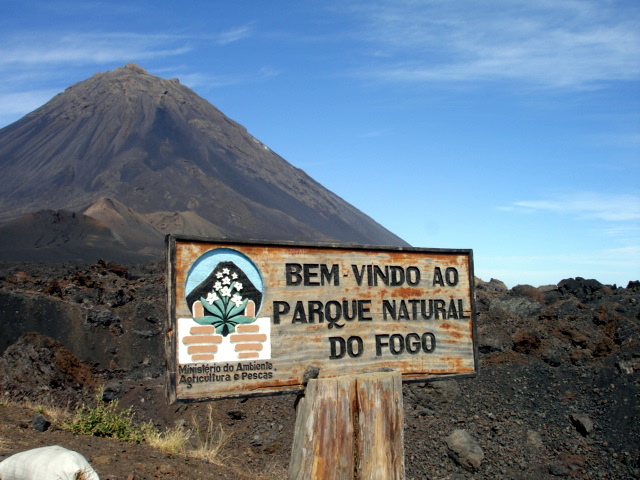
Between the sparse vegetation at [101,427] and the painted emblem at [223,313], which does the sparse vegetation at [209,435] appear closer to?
the sparse vegetation at [101,427]

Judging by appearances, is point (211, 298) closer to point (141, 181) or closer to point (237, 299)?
point (237, 299)

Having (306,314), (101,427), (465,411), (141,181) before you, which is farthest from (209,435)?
(141,181)

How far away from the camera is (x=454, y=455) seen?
9422 mm

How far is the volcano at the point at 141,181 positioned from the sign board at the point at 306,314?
6041 centimetres

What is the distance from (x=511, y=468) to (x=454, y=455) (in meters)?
0.75

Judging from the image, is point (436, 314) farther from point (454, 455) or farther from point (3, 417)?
point (454, 455)

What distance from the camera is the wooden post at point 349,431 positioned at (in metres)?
3.42

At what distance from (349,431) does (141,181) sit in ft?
349

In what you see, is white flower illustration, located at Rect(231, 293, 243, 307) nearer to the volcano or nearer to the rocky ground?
the rocky ground

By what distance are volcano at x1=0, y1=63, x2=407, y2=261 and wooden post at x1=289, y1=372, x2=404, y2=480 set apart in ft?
199

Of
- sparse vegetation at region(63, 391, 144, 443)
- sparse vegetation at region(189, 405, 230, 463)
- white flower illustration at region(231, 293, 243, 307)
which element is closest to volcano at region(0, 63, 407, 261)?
sparse vegetation at region(189, 405, 230, 463)

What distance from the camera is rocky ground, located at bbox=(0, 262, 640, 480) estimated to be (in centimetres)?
707

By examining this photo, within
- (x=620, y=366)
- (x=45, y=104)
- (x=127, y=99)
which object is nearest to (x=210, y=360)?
(x=620, y=366)

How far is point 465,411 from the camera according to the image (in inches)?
422
